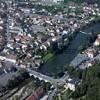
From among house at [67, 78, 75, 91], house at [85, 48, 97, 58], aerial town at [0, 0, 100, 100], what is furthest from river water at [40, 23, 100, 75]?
house at [67, 78, 75, 91]

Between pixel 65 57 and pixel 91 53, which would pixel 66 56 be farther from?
pixel 91 53

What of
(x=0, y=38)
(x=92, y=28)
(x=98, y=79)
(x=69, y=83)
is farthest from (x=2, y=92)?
(x=92, y=28)

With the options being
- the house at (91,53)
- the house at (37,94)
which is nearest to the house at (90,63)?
the house at (91,53)

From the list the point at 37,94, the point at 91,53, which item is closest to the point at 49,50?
the point at 91,53

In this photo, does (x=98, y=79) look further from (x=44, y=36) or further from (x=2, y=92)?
(x=44, y=36)

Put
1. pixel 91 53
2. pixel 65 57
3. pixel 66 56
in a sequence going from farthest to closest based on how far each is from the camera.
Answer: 1. pixel 66 56
2. pixel 65 57
3. pixel 91 53

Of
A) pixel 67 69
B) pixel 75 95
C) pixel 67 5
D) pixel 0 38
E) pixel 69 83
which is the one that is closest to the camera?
pixel 75 95

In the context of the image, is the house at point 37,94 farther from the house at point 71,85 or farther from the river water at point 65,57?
the river water at point 65,57

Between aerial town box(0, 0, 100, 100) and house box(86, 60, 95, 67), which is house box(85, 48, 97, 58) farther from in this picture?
house box(86, 60, 95, 67)
